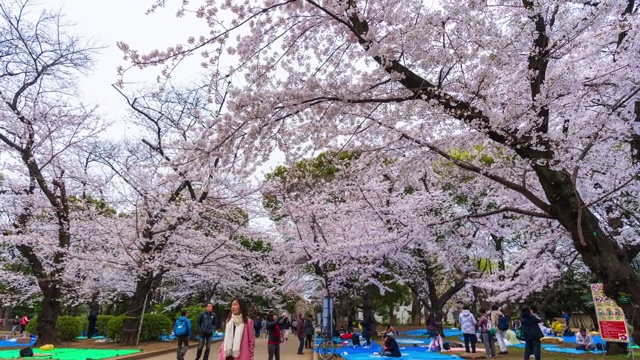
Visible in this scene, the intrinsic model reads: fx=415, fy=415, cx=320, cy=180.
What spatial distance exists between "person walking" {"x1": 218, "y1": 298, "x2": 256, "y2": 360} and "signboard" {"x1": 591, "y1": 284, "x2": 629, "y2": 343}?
865cm

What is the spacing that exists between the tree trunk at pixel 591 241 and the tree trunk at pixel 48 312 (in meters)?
13.1

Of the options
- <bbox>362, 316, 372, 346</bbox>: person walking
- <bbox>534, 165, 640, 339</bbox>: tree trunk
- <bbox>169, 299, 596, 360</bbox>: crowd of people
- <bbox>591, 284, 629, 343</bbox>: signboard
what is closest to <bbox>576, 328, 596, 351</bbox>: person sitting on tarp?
<bbox>169, 299, 596, 360</bbox>: crowd of people

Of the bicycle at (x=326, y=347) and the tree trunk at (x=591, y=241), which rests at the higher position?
the tree trunk at (x=591, y=241)

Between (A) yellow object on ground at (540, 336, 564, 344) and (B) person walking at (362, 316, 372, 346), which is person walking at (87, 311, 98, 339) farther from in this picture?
(A) yellow object on ground at (540, 336, 564, 344)

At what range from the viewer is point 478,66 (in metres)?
6.10

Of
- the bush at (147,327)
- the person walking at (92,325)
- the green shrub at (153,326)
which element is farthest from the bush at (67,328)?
the person walking at (92,325)

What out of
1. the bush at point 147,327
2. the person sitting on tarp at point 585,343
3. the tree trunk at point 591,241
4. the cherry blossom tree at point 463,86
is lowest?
the person sitting on tarp at point 585,343

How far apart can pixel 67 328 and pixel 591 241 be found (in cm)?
1624

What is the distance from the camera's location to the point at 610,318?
32.3 feet

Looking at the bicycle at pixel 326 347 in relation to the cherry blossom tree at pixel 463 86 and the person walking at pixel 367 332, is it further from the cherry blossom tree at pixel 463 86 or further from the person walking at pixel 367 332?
the cherry blossom tree at pixel 463 86

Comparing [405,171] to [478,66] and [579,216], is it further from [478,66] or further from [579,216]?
[579,216]

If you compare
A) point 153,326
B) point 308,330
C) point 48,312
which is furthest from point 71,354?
point 308,330

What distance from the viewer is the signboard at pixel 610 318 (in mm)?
9617

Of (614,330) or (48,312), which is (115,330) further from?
(614,330)
